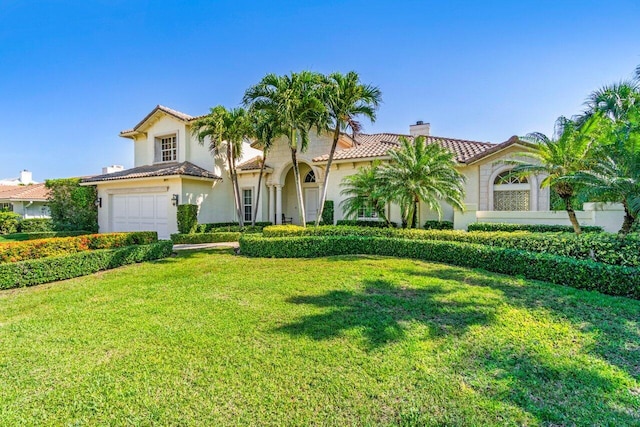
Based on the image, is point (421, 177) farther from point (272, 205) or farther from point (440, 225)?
point (272, 205)

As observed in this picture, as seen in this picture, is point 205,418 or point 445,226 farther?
point 445,226

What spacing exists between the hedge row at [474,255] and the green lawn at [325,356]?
19.0 inches

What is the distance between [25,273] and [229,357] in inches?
304

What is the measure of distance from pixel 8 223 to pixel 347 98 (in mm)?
29731

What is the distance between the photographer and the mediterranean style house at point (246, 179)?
1583cm

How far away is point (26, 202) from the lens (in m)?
29.5

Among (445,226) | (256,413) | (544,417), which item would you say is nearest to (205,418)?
(256,413)

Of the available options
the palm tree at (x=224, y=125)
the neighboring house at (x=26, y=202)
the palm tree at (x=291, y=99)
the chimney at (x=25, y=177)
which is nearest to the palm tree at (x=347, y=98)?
the palm tree at (x=291, y=99)

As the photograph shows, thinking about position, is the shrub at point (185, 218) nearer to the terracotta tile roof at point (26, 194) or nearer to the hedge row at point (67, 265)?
the hedge row at point (67, 265)

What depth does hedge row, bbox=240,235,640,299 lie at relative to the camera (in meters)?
6.48

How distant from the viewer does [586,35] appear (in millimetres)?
9180

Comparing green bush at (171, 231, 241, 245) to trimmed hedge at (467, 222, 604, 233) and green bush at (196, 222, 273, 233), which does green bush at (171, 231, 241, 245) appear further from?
trimmed hedge at (467, 222, 604, 233)

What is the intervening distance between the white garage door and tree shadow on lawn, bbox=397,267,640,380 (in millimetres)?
16102

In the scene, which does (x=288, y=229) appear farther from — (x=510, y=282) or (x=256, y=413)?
(x=256, y=413)
